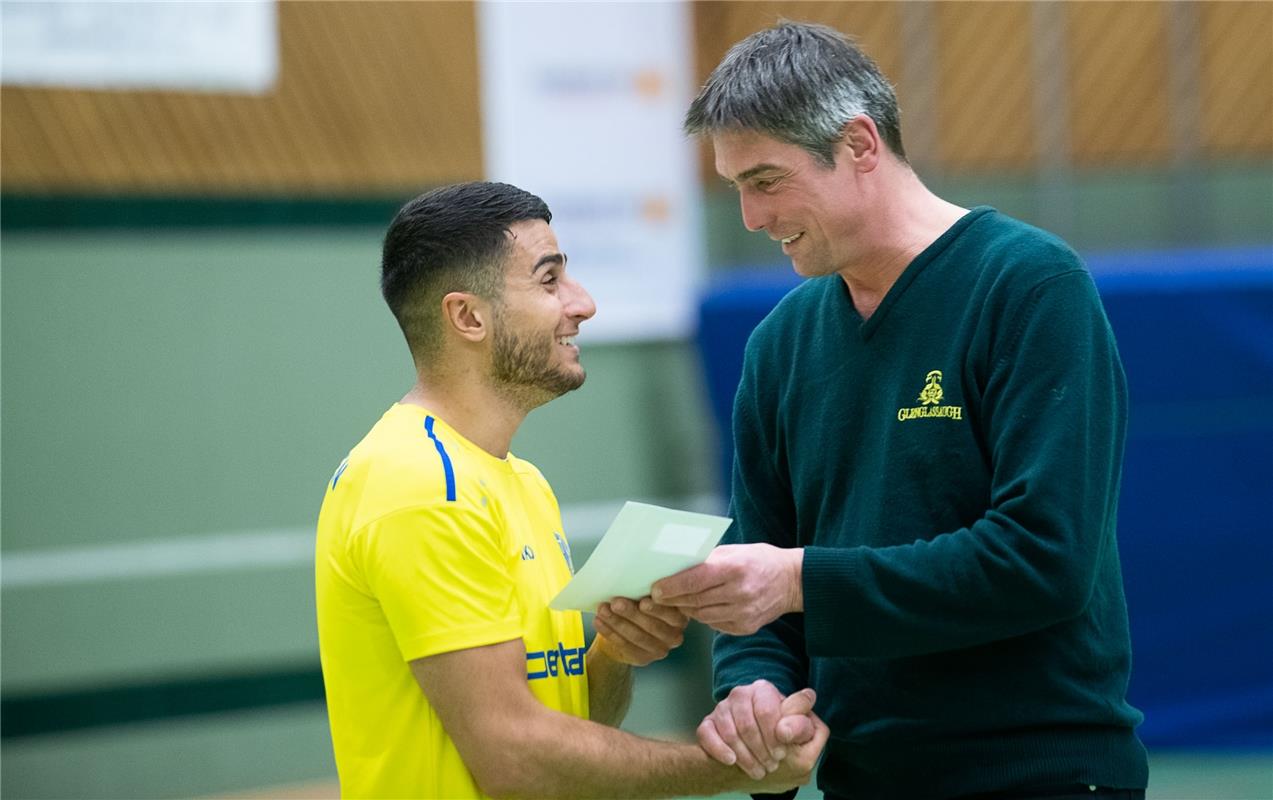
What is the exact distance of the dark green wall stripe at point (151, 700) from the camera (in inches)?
237

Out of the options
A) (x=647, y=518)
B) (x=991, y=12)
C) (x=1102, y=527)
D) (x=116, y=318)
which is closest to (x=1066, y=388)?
(x=1102, y=527)

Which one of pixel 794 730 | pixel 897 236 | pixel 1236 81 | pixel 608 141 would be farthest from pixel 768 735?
pixel 1236 81

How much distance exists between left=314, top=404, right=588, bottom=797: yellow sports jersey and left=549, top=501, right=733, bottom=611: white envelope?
13cm

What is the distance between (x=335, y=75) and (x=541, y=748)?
5.20 m

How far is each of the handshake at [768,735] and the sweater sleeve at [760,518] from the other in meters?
0.13

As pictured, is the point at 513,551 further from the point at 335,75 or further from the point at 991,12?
the point at 991,12

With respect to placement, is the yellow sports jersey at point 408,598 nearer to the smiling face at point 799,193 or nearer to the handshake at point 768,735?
the handshake at point 768,735

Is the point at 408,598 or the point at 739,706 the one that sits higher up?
the point at 408,598

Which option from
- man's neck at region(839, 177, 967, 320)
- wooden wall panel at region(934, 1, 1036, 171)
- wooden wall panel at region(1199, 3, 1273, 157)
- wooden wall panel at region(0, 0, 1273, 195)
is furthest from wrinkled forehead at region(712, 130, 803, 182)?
wooden wall panel at region(1199, 3, 1273, 157)

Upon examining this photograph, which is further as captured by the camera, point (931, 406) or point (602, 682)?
point (602, 682)

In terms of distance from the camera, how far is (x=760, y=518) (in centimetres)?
257

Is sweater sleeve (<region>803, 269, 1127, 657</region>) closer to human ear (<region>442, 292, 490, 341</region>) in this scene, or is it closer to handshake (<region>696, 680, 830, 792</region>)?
handshake (<region>696, 680, 830, 792</region>)

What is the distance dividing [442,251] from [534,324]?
20 cm

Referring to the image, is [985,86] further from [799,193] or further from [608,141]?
[799,193]
